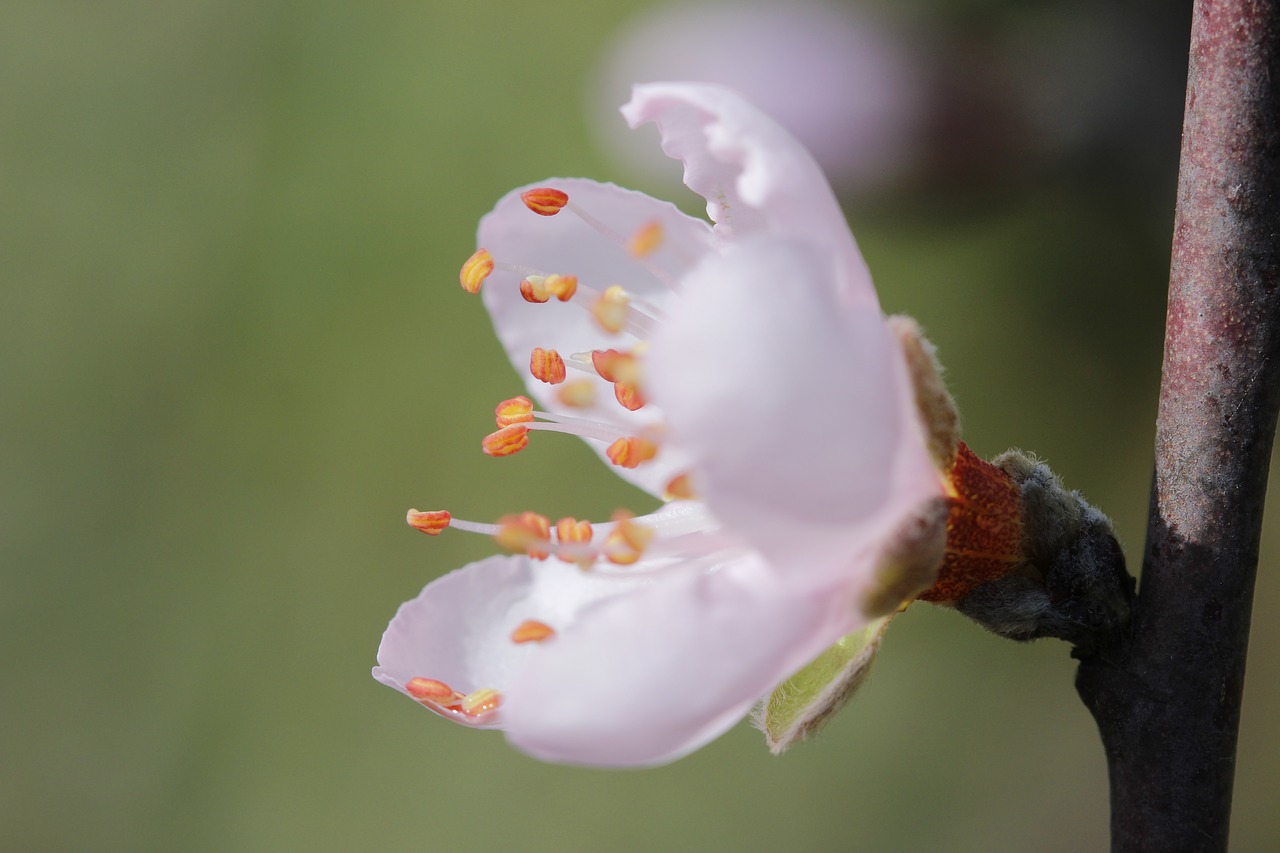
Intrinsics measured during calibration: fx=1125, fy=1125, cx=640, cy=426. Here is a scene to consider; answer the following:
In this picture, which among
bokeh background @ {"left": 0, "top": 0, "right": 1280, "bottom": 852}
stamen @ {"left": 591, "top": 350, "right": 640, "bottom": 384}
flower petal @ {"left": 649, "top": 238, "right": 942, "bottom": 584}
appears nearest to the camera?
flower petal @ {"left": 649, "top": 238, "right": 942, "bottom": 584}

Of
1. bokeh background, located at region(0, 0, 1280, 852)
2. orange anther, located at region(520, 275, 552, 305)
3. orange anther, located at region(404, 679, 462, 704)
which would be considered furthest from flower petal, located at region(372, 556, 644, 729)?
bokeh background, located at region(0, 0, 1280, 852)

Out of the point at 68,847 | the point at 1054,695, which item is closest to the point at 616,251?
the point at 1054,695

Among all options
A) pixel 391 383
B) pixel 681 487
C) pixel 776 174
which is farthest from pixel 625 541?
pixel 391 383

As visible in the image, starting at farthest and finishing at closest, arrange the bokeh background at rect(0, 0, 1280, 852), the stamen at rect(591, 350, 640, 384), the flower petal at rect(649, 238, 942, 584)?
the bokeh background at rect(0, 0, 1280, 852) < the stamen at rect(591, 350, 640, 384) < the flower petal at rect(649, 238, 942, 584)

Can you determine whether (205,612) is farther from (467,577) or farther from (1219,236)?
(1219,236)

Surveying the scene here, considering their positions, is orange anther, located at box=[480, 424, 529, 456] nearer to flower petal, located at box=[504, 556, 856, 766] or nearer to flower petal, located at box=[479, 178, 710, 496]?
flower petal, located at box=[479, 178, 710, 496]

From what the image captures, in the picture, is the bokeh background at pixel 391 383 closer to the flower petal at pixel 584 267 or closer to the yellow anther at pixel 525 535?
the flower petal at pixel 584 267

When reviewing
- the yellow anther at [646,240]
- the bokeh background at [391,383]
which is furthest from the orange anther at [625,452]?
the bokeh background at [391,383]

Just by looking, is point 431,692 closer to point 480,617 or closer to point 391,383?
point 480,617
